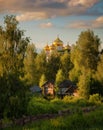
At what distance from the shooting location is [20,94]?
28234 mm

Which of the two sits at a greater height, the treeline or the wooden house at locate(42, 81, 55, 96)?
the treeline

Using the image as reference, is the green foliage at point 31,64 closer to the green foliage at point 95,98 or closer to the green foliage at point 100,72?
the green foliage at point 100,72

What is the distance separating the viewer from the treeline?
27.9 metres

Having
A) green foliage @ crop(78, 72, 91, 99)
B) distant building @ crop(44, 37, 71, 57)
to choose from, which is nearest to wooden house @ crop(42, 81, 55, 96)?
green foliage @ crop(78, 72, 91, 99)

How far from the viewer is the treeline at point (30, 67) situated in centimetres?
2794

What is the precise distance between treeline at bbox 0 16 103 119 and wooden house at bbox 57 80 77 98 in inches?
68.2

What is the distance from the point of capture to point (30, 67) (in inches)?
3071

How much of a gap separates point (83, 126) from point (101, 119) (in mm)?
3721

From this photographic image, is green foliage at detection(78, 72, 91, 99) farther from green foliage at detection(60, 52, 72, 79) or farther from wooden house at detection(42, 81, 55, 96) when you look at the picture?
green foliage at detection(60, 52, 72, 79)

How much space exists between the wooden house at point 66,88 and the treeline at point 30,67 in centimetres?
173

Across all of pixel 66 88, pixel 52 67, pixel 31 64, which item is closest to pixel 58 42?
pixel 52 67

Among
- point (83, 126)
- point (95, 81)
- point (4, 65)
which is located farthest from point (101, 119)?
point (95, 81)

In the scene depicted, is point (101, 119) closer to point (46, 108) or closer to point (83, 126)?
point (83, 126)

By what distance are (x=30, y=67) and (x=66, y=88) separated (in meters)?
14.2
